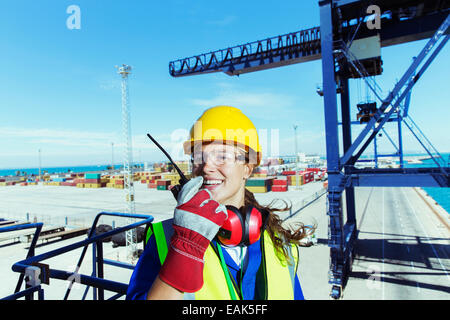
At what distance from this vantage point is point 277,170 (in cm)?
6956

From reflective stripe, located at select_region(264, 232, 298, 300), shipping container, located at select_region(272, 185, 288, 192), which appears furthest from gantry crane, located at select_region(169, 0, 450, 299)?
shipping container, located at select_region(272, 185, 288, 192)

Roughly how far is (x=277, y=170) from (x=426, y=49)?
58.6m

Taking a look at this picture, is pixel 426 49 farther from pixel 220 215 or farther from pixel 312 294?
pixel 220 215

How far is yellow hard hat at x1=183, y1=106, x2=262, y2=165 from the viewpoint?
2.12 m

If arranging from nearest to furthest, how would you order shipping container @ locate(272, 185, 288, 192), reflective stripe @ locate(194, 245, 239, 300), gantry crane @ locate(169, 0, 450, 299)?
reflective stripe @ locate(194, 245, 239, 300) < gantry crane @ locate(169, 0, 450, 299) < shipping container @ locate(272, 185, 288, 192)

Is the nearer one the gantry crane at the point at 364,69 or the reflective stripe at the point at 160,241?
the reflective stripe at the point at 160,241

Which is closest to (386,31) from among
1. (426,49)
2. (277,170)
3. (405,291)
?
(426,49)

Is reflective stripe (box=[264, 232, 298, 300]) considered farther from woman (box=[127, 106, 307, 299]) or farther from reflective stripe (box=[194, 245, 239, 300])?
reflective stripe (box=[194, 245, 239, 300])

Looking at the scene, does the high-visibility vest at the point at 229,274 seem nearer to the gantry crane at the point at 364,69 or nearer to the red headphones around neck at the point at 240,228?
the red headphones around neck at the point at 240,228

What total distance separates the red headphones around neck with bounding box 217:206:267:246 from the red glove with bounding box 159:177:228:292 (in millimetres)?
285

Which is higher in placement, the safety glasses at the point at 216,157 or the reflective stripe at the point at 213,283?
the safety glasses at the point at 216,157

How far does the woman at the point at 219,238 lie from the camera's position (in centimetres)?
150

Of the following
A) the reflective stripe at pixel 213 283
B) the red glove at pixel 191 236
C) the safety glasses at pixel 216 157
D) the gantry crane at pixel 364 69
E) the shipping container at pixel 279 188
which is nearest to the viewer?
the red glove at pixel 191 236

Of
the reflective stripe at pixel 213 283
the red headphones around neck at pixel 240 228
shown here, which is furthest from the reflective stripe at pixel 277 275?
the reflective stripe at pixel 213 283
